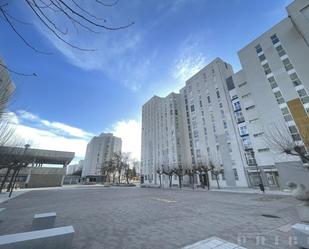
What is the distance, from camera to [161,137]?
189 ft

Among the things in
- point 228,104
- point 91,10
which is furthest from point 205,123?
point 91,10

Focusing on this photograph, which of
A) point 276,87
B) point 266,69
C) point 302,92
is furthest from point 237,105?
point 302,92

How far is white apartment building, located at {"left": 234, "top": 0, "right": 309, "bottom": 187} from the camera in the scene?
2309cm

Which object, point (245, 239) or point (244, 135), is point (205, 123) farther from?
point (245, 239)

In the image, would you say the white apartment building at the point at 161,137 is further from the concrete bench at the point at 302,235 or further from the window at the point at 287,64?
the concrete bench at the point at 302,235

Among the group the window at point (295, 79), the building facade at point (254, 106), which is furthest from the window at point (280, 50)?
the window at point (295, 79)

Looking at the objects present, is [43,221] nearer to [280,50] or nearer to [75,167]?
[280,50]

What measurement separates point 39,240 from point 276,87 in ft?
113

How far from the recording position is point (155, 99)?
65.4 m

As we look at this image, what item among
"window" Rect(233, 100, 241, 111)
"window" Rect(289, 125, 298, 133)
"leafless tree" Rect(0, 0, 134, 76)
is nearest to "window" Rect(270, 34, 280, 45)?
"window" Rect(233, 100, 241, 111)

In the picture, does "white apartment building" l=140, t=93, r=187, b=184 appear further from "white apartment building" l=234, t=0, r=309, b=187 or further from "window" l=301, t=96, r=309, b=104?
"window" l=301, t=96, r=309, b=104

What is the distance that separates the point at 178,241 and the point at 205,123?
38366 millimetres

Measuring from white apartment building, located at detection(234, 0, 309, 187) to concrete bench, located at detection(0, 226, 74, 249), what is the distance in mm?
26241

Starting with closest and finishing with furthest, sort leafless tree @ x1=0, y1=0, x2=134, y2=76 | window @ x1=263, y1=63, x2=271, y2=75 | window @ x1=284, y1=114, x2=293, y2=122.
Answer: leafless tree @ x1=0, y1=0, x2=134, y2=76 → window @ x1=284, y1=114, x2=293, y2=122 → window @ x1=263, y1=63, x2=271, y2=75
